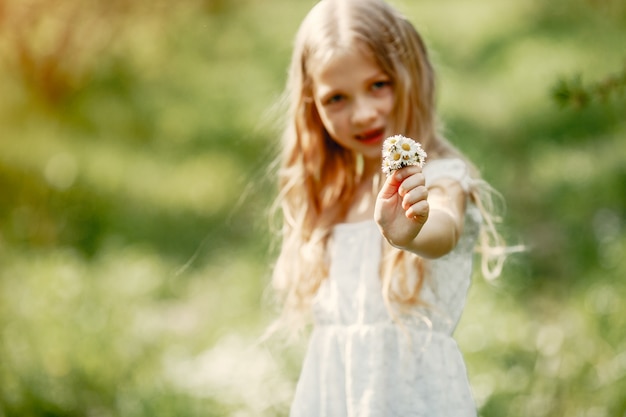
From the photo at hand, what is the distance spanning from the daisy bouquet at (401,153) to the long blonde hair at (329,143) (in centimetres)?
41

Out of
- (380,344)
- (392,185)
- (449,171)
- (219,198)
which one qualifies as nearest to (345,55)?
(449,171)

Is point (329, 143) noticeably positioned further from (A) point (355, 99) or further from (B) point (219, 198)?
(B) point (219, 198)

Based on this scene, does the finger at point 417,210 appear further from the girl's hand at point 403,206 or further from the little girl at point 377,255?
the little girl at point 377,255

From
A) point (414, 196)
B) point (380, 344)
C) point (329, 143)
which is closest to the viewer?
point (414, 196)

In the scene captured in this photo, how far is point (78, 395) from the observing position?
3.17m

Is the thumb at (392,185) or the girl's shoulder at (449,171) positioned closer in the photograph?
the thumb at (392,185)

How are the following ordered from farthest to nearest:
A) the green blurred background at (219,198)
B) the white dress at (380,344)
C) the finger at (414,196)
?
the green blurred background at (219,198) → the white dress at (380,344) → the finger at (414,196)

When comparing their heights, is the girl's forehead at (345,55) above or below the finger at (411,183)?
above

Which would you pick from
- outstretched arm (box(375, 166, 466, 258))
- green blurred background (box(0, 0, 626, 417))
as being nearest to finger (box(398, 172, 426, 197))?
outstretched arm (box(375, 166, 466, 258))

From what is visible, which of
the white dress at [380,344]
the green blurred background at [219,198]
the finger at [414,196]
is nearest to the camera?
the finger at [414,196]

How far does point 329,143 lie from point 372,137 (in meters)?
0.23

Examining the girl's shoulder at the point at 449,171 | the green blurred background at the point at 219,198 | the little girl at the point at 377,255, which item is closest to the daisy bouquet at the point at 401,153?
the little girl at the point at 377,255

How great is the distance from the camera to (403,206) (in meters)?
1.47

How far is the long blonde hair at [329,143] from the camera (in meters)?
1.87
